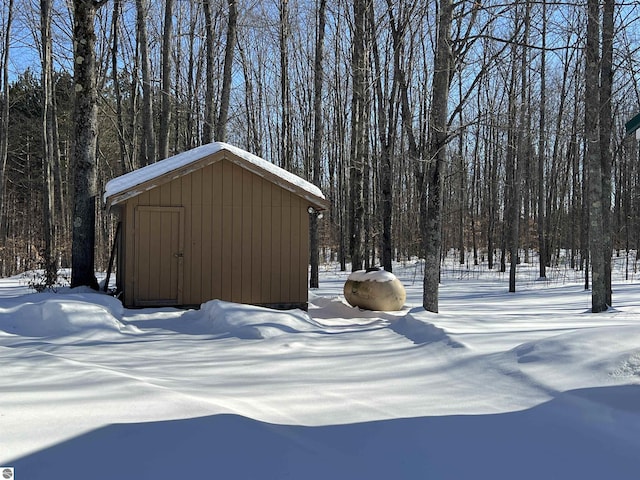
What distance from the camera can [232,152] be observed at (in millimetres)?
9297

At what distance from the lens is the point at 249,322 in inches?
285

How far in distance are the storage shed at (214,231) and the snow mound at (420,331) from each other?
291 cm

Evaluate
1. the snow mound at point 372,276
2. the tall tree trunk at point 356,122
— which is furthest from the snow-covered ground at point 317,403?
the tall tree trunk at point 356,122

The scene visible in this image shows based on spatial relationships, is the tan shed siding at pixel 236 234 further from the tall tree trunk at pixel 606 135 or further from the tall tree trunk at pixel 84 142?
the tall tree trunk at pixel 606 135

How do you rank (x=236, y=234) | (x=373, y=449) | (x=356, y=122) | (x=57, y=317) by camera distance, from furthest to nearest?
(x=356, y=122) → (x=236, y=234) → (x=57, y=317) → (x=373, y=449)

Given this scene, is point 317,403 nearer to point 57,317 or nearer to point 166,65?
point 57,317

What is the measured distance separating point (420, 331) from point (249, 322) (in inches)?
93.3

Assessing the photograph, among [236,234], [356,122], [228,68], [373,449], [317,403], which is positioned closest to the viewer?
[373,449]

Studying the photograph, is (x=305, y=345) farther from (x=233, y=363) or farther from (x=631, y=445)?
(x=631, y=445)

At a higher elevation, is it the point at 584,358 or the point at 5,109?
the point at 5,109

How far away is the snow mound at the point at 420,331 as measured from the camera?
19.6 feet

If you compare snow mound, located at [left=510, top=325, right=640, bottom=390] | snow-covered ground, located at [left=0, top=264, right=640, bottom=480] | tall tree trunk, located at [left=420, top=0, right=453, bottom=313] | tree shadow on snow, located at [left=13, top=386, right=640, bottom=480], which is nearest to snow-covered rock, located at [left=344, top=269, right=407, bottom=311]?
tall tree trunk, located at [left=420, top=0, right=453, bottom=313]

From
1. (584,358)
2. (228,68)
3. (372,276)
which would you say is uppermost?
(228,68)

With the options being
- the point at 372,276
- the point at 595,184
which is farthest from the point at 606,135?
the point at 372,276
